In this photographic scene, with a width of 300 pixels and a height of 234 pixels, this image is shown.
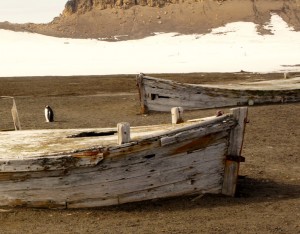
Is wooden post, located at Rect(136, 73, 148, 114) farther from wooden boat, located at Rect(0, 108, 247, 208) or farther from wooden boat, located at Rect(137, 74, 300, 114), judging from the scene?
wooden boat, located at Rect(0, 108, 247, 208)

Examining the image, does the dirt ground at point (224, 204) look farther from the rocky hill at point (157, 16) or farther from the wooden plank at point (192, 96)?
the rocky hill at point (157, 16)

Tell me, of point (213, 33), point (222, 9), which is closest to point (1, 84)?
point (213, 33)

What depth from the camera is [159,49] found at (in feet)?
226

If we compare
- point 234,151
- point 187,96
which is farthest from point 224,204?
point 187,96

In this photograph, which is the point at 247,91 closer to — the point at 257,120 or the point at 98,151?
the point at 257,120

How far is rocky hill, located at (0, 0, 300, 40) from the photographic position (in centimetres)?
9988

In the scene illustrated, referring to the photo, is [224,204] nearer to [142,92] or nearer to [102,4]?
[142,92]

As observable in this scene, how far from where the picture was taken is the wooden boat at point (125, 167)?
24.1 feet

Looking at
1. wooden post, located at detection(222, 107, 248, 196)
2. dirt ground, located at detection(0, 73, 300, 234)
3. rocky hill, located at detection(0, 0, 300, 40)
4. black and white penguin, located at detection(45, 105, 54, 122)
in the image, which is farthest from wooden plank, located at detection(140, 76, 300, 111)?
rocky hill, located at detection(0, 0, 300, 40)

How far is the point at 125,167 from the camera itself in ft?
24.5

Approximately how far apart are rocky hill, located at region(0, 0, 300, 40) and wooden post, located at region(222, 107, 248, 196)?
8549 cm

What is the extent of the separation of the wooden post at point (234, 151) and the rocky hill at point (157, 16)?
280ft

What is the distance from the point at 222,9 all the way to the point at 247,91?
302ft

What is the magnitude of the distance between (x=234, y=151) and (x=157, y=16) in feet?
335
